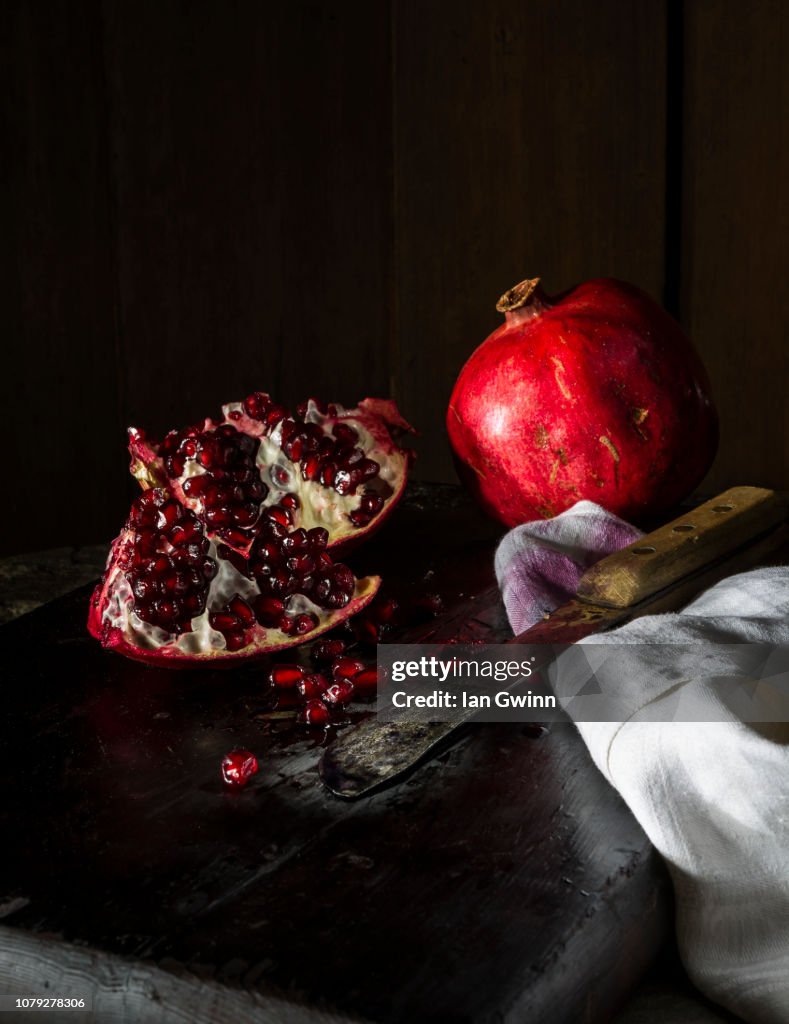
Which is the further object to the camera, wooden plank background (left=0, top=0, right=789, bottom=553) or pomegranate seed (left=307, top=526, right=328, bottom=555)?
wooden plank background (left=0, top=0, right=789, bottom=553)

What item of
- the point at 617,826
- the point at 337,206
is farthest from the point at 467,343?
the point at 617,826

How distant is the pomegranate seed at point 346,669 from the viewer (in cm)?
100

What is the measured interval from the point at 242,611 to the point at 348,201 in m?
2.48

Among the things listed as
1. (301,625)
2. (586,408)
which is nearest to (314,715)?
(301,625)

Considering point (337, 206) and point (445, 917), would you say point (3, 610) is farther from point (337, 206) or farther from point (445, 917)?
point (337, 206)

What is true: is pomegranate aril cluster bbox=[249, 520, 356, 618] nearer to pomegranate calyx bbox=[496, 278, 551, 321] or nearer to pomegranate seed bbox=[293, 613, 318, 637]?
pomegranate seed bbox=[293, 613, 318, 637]

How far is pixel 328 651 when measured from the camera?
1060mm

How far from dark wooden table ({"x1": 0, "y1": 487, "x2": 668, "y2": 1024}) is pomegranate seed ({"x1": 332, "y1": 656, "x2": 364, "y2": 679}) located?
0.20 feet

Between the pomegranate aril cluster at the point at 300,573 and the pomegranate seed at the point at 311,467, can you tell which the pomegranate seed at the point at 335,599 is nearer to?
the pomegranate aril cluster at the point at 300,573

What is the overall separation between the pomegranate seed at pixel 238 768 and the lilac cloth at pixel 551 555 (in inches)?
14.7

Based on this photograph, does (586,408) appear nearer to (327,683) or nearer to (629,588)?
(629,588)

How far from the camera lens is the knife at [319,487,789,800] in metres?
0.83

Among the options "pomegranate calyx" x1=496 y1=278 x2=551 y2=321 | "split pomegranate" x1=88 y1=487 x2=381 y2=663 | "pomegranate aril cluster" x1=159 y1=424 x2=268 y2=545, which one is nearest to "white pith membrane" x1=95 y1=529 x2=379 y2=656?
"split pomegranate" x1=88 y1=487 x2=381 y2=663

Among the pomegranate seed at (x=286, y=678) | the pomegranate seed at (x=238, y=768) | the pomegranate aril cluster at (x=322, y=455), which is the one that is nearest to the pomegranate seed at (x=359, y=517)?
the pomegranate aril cluster at (x=322, y=455)
